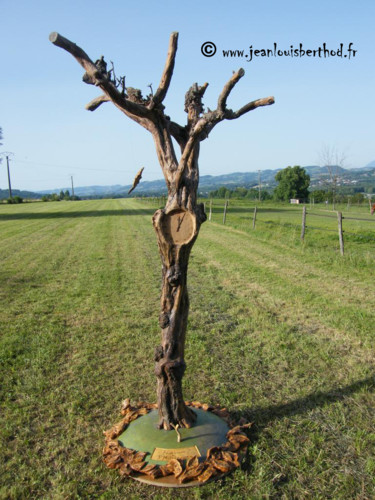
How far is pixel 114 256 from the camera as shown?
584 inches

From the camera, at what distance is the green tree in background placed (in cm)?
7719

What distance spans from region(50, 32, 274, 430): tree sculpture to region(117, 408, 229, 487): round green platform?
4.2 inches

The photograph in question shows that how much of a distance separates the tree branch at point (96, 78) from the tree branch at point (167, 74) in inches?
5.3

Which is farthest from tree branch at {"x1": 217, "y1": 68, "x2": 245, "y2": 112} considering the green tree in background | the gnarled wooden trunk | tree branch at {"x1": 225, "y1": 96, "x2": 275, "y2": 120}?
Result: the green tree in background

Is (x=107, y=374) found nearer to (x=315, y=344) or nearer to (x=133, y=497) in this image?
(x=133, y=497)

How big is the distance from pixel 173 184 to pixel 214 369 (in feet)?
9.43

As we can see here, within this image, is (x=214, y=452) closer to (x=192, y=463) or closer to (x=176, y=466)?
(x=192, y=463)

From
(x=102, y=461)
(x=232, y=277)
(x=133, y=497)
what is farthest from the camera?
(x=232, y=277)

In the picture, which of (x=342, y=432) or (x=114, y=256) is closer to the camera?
(x=342, y=432)

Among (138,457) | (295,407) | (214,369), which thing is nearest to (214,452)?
(138,457)

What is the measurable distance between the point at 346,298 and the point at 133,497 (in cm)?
672

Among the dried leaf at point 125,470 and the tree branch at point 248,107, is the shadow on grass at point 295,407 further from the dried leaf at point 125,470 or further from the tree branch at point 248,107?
the tree branch at point 248,107

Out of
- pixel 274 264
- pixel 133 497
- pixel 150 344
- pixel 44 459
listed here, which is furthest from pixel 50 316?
pixel 274 264

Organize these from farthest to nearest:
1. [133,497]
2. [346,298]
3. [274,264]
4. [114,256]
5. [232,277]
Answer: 1. [114,256]
2. [274,264]
3. [232,277]
4. [346,298]
5. [133,497]
